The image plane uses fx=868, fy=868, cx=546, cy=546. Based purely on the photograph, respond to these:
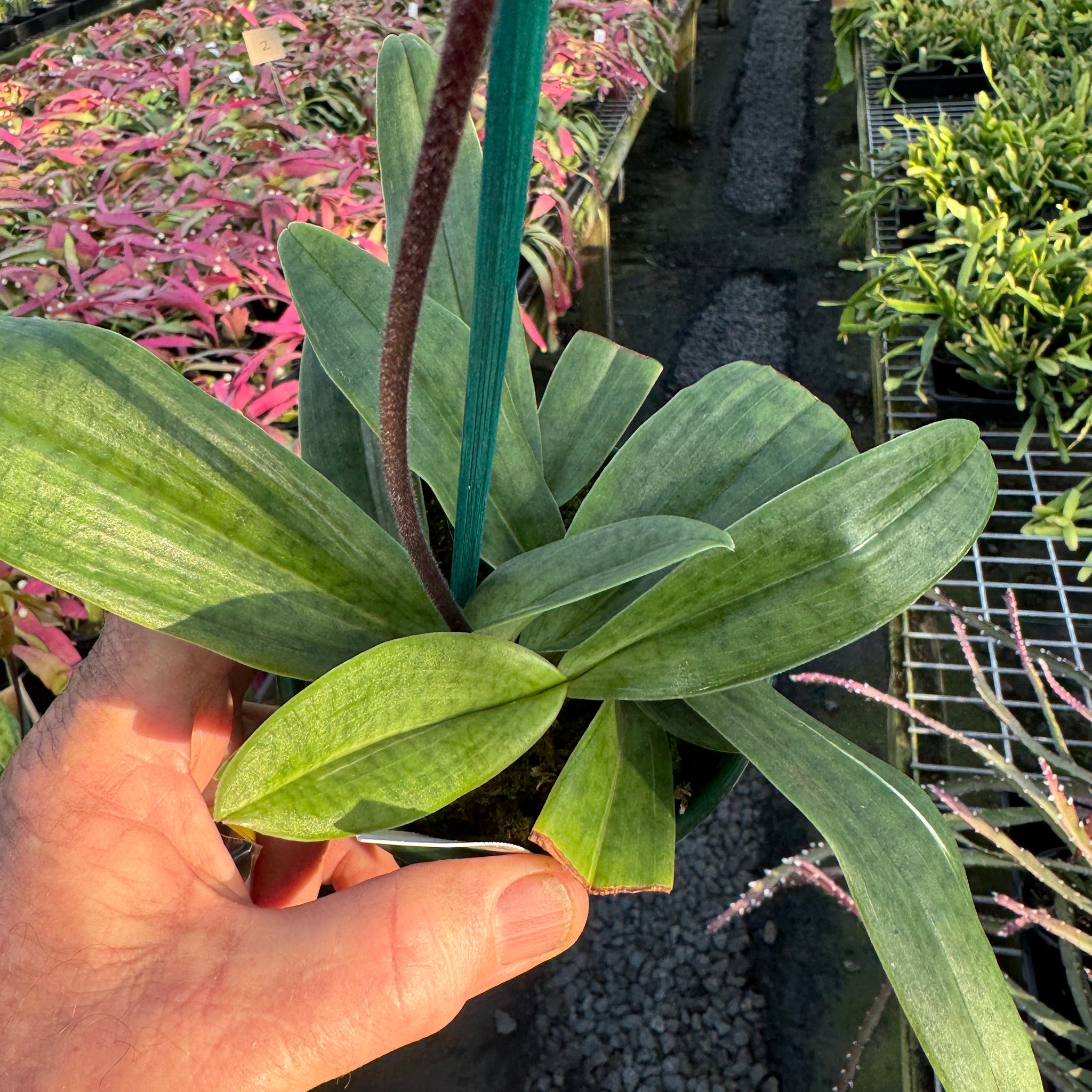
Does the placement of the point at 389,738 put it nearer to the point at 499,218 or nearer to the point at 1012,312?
the point at 499,218

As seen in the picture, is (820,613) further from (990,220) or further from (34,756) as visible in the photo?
(990,220)

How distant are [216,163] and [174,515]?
40.4 inches

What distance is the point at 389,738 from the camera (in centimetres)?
42

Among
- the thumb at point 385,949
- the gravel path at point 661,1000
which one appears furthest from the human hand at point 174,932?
the gravel path at point 661,1000

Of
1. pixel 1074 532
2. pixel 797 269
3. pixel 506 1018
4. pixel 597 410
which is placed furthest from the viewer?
pixel 797 269

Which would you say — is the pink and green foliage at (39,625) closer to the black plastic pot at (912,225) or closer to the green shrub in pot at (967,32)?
the black plastic pot at (912,225)

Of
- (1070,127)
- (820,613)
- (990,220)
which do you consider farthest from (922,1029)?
(1070,127)

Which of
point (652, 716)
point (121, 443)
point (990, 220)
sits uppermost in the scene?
point (121, 443)

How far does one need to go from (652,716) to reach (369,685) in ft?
0.68

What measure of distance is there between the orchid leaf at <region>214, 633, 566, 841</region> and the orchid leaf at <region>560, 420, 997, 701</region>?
70mm

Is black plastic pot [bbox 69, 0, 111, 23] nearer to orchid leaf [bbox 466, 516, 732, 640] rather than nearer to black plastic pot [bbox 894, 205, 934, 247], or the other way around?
black plastic pot [bbox 894, 205, 934, 247]

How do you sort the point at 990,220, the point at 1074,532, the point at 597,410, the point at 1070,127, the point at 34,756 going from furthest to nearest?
the point at 1070,127 < the point at 990,220 < the point at 1074,532 < the point at 597,410 < the point at 34,756

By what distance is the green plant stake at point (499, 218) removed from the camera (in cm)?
29

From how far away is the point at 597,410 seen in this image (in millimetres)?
662
